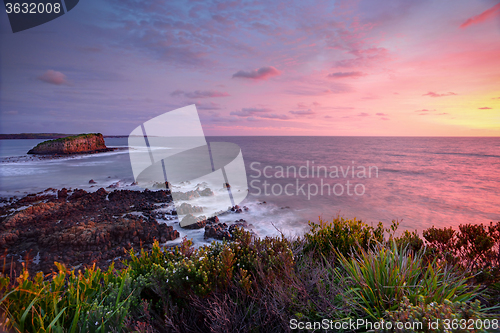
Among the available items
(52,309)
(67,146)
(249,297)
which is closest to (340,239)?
(249,297)

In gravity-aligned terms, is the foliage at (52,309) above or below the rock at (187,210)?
above

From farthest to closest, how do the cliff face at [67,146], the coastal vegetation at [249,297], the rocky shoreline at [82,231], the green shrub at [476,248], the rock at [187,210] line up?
the cliff face at [67,146]
the rock at [187,210]
the rocky shoreline at [82,231]
the green shrub at [476,248]
the coastal vegetation at [249,297]

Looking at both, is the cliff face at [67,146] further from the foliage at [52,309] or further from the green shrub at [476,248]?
the green shrub at [476,248]

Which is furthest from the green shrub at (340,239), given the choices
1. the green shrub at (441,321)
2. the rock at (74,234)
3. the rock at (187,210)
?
the rock at (187,210)

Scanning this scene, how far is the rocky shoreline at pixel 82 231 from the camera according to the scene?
25.1 ft

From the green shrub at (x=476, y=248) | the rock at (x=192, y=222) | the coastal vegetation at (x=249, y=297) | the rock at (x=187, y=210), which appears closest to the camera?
the coastal vegetation at (x=249, y=297)

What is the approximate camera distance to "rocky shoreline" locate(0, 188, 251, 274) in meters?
7.66

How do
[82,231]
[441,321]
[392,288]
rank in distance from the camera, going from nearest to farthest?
1. [441,321]
2. [392,288]
3. [82,231]

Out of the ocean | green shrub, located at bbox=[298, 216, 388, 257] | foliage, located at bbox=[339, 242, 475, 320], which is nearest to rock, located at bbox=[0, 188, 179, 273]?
the ocean

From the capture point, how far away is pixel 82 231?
29.5 ft

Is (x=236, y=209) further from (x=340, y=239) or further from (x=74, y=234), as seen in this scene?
(x=340, y=239)

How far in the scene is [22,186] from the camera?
1938 centimetres

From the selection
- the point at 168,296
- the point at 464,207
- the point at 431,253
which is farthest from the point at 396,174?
the point at 168,296

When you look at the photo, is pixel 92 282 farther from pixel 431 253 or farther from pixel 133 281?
pixel 431 253
